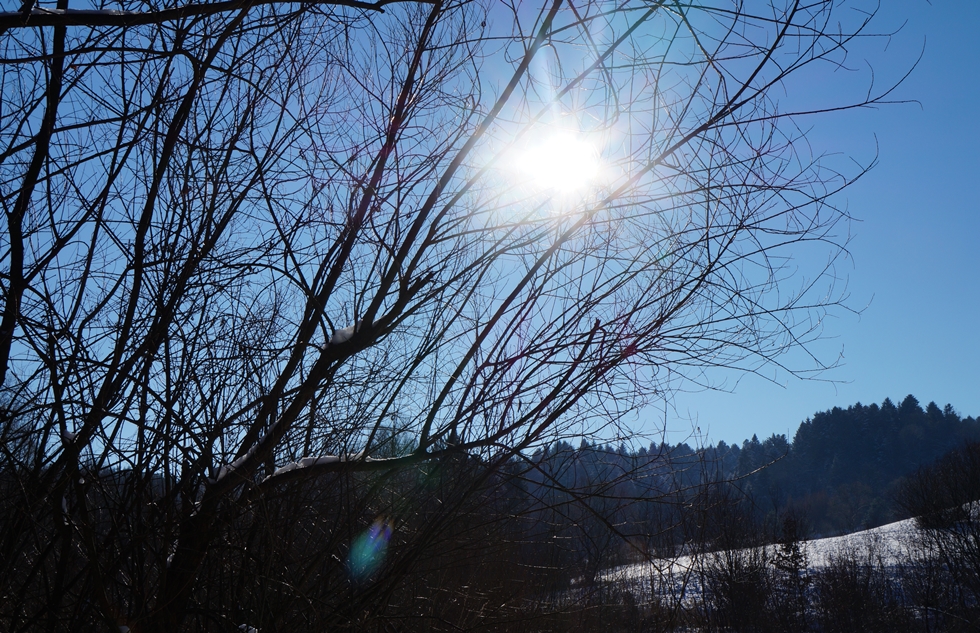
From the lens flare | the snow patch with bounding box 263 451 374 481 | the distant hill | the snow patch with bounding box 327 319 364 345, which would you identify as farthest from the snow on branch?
the distant hill

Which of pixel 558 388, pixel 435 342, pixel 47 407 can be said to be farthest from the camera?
pixel 435 342


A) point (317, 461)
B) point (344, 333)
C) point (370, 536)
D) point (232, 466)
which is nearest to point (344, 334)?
point (344, 333)

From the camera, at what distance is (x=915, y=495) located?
108ft

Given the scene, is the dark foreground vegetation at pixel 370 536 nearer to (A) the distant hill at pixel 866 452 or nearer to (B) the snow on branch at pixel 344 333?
(B) the snow on branch at pixel 344 333

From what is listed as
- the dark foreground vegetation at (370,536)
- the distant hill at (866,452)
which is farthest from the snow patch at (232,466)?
the distant hill at (866,452)

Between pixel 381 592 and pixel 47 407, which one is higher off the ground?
pixel 47 407

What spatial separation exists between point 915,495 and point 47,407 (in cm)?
3854

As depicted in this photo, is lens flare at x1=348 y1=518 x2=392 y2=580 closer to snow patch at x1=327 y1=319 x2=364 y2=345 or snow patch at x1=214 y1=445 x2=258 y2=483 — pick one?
snow patch at x1=214 y1=445 x2=258 y2=483

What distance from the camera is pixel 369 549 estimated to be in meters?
2.68

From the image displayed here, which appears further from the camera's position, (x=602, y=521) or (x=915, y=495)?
(x=915, y=495)

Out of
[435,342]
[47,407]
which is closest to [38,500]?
[47,407]

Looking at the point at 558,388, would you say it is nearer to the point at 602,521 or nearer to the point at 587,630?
the point at 602,521

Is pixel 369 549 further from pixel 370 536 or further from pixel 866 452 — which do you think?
pixel 866 452

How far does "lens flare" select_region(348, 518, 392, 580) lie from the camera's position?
2.63m
